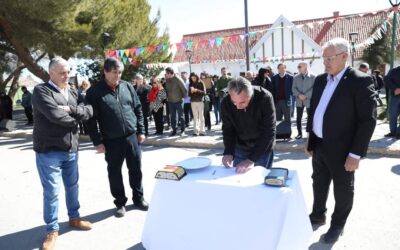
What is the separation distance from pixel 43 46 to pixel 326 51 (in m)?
15.1

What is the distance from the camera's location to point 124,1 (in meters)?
19.4

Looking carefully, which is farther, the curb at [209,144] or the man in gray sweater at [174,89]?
the man in gray sweater at [174,89]

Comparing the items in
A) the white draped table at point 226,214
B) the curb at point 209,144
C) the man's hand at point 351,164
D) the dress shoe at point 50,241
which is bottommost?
the dress shoe at point 50,241

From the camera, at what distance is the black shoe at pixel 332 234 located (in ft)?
11.0

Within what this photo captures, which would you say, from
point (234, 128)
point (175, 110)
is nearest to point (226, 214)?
point (234, 128)

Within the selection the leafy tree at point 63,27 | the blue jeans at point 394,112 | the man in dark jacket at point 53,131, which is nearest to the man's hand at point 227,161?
the man in dark jacket at point 53,131

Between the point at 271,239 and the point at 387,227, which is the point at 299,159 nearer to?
the point at 387,227

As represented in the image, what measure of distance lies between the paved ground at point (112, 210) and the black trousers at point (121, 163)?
262 mm

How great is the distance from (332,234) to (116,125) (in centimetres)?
259

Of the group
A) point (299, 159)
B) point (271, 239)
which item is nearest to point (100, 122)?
point (271, 239)

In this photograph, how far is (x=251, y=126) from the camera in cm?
330

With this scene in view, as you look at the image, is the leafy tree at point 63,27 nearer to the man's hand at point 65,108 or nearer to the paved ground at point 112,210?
the paved ground at point 112,210

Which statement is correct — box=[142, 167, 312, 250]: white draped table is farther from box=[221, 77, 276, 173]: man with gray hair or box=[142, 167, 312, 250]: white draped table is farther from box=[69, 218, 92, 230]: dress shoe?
box=[69, 218, 92, 230]: dress shoe

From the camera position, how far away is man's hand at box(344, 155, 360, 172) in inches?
120
